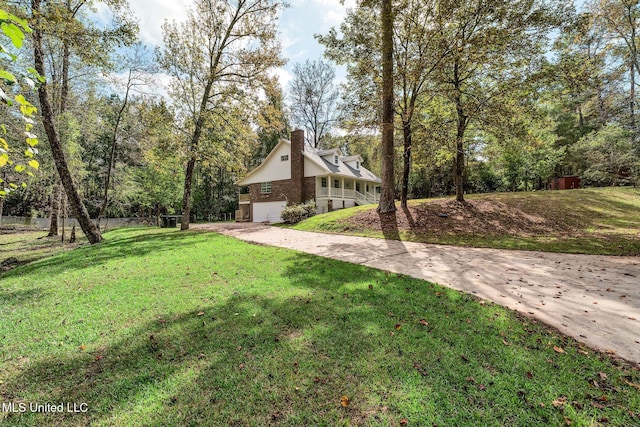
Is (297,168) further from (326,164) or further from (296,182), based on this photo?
(326,164)

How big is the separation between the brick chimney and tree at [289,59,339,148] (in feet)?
39.7

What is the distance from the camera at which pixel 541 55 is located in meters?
10.8

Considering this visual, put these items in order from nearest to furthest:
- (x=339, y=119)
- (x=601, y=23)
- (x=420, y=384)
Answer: (x=420, y=384) → (x=601, y=23) → (x=339, y=119)

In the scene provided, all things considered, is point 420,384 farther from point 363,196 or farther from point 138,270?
point 363,196

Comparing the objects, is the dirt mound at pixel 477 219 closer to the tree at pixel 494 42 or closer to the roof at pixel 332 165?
the tree at pixel 494 42

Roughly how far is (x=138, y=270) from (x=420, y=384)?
6.25 metres

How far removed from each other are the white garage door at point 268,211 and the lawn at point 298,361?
1795 cm

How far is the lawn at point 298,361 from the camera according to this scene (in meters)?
2.04

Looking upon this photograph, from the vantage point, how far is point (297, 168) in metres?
21.5

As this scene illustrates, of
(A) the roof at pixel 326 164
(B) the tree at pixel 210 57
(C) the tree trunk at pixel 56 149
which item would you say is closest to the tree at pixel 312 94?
(A) the roof at pixel 326 164

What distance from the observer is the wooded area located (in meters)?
9.55

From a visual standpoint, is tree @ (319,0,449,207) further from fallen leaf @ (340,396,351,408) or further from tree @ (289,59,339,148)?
tree @ (289,59,339,148)

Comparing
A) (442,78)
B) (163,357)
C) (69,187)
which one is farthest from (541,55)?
(69,187)

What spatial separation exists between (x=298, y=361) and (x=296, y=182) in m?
19.5
